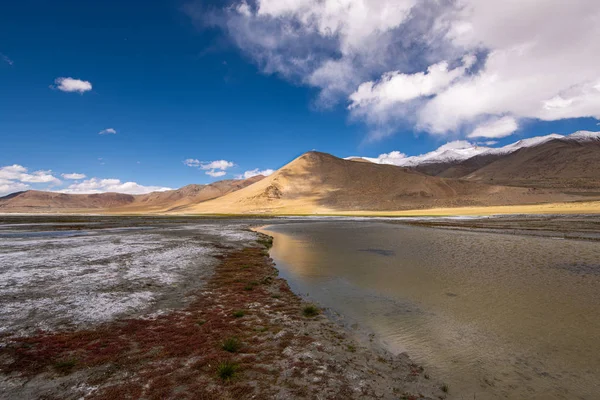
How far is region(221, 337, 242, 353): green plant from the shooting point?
680 centimetres

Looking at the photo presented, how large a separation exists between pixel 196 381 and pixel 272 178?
6967 inches

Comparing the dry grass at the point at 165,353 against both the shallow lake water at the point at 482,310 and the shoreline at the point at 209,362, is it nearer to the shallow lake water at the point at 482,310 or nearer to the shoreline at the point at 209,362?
the shoreline at the point at 209,362

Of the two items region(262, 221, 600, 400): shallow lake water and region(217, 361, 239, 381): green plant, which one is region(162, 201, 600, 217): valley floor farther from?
region(217, 361, 239, 381): green plant

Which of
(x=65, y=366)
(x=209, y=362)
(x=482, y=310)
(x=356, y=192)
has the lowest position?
(x=482, y=310)

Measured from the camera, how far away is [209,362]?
6156mm

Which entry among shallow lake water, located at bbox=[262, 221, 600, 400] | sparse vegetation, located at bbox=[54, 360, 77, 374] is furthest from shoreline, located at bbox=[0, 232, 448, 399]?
shallow lake water, located at bbox=[262, 221, 600, 400]

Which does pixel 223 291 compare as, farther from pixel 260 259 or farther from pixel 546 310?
pixel 546 310

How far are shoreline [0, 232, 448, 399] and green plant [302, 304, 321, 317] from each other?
0.40 ft

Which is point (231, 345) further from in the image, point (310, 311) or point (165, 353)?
point (310, 311)

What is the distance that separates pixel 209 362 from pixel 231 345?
2.44 feet

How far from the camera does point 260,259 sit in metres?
19.6

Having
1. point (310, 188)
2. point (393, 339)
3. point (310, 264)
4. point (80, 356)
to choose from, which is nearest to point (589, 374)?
point (393, 339)

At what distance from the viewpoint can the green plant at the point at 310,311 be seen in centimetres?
948

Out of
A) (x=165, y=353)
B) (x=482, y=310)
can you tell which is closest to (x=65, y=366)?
(x=165, y=353)
